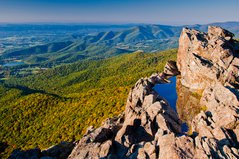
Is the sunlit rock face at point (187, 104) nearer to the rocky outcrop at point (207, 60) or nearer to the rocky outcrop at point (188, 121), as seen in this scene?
the rocky outcrop at point (188, 121)

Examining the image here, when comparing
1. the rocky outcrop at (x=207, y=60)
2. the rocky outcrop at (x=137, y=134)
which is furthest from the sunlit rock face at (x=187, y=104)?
the rocky outcrop at (x=137, y=134)

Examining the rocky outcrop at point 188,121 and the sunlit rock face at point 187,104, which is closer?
the rocky outcrop at point 188,121

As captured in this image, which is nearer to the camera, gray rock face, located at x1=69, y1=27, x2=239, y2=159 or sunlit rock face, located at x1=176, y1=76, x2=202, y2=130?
gray rock face, located at x1=69, y1=27, x2=239, y2=159

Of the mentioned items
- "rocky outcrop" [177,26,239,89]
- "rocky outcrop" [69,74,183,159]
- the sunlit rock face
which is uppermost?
"rocky outcrop" [177,26,239,89]

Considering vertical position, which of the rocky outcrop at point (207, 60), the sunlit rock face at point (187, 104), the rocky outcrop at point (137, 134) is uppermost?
the rocky outcrop at point (207, 60)

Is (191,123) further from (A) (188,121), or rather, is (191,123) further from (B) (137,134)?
(B) (137,134)

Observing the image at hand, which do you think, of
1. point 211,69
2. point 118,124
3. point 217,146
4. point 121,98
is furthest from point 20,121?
point 217,146

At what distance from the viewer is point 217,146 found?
17500 mm

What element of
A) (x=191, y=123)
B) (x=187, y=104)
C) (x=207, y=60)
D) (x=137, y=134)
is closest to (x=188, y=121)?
(x=191, y=123)

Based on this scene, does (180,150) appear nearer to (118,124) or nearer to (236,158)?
(236,158)

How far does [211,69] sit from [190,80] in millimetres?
4605

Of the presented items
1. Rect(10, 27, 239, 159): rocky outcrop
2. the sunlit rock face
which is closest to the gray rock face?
Rect(10, 27, 239, 159): rocky outcrop

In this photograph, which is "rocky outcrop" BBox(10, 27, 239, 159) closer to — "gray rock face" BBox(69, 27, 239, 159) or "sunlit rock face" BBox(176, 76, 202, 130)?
"gray rock face" BBox(69, 27, 239, 159)

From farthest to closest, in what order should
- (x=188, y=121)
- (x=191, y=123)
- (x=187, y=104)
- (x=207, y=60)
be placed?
(x=207, y=60), (x=187, y=104), (x=188, y=121), (x=191, y=123)
